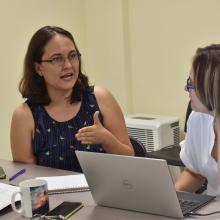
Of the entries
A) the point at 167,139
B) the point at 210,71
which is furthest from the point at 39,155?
the point at 167,139

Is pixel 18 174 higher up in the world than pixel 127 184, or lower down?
lower down

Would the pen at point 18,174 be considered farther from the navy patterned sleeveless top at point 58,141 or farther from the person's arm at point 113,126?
the person's arm at point 113,126

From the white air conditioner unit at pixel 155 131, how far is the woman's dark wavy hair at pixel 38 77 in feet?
3.68

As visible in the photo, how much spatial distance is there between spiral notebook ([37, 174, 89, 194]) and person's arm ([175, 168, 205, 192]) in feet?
1.30

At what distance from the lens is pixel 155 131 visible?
10.8 feet

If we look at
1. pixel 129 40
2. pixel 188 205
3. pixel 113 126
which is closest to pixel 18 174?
pixel 113 126

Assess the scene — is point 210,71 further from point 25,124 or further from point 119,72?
point 119,72

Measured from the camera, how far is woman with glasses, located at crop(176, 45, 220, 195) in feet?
5.17

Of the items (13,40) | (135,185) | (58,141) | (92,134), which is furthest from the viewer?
(13,40)

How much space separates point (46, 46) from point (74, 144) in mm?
518

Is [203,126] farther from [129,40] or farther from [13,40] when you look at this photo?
[13,40]

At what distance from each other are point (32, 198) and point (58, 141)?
728mm

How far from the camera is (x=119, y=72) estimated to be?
378cm

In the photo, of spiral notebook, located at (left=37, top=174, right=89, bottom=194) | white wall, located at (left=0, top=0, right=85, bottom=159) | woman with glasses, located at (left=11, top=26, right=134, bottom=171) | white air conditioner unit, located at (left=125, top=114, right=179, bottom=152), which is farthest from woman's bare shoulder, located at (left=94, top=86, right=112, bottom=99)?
white wall, located at (left=0, top=0, right=85, bottom=159)
